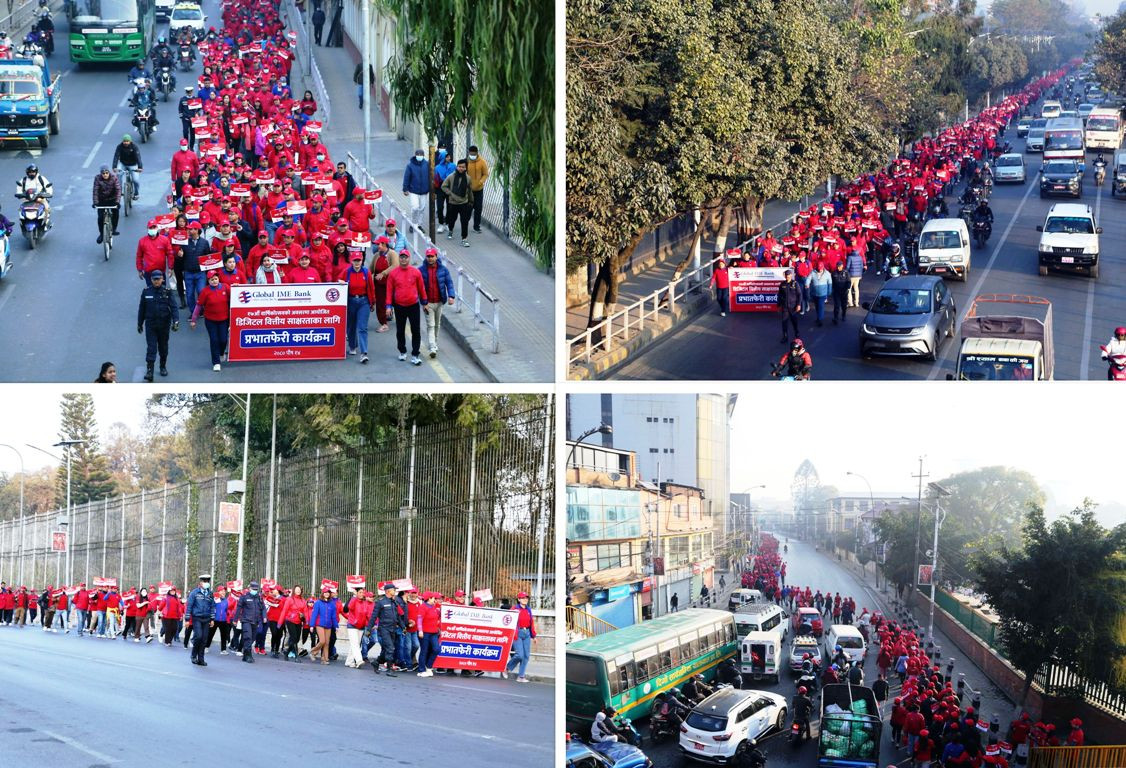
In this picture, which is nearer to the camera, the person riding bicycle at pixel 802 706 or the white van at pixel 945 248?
the person riding bicycle at pixel 802 706

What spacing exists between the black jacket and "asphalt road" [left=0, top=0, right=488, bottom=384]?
23cm

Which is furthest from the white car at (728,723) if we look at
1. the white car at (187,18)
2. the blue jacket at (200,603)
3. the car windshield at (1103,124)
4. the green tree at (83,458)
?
the white car at (187,18)

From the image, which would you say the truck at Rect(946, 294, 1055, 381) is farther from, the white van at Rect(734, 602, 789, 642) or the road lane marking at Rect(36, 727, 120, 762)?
the road lane marking at Rect(36, 727, 120, 762)

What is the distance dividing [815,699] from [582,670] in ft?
4.80

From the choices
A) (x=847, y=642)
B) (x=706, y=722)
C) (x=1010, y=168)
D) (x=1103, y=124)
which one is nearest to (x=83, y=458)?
(x=706, y=722)

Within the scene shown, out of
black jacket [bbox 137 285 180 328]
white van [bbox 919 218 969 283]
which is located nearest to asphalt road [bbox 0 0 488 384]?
black jacket [bbox 137 285 180 328]

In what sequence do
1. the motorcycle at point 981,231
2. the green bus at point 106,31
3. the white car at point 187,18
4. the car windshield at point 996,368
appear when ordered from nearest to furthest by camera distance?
1. the car windshield at point 996,368
2. the motorcycle at point 981,231
3. the white car at point 187,18
4. the green bus at point 106,31

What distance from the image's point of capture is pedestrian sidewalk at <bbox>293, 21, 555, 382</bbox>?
10.0m

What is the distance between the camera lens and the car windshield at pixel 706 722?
875 centimetres

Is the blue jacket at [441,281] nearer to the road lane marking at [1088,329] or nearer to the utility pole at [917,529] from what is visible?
the utility pole at [917,529]

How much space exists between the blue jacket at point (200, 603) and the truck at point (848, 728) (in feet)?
19.9

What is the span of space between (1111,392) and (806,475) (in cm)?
191

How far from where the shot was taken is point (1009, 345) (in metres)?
8.71

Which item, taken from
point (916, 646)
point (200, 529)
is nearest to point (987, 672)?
point (916, 646)
